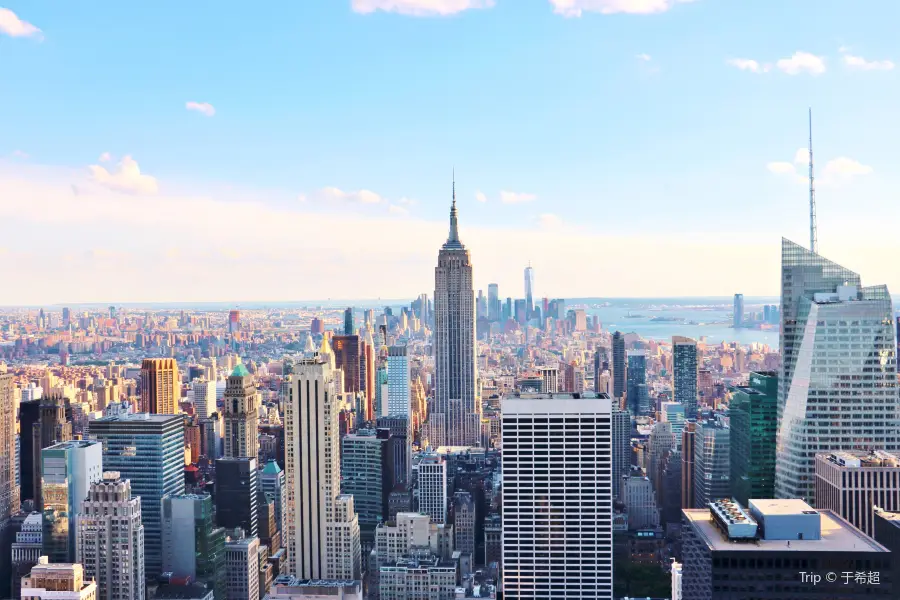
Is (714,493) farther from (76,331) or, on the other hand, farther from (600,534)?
(76,331)

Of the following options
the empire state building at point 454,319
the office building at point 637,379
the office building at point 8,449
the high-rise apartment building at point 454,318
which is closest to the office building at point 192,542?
the office building at point 8,449

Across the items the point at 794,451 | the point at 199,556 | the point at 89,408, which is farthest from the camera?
the point at 89,408

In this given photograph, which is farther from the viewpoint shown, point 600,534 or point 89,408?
point 89,408

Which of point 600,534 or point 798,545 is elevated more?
point 798,545

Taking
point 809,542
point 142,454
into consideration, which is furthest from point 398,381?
point 809,542

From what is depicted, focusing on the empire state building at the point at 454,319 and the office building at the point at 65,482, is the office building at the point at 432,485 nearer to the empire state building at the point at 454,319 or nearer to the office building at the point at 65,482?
the office building at the point at 65,482

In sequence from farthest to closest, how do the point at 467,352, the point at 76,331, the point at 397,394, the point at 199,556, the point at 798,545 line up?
the point at 467,352 → the point at 397,394 → the point at 76,331 → the point at 199,556 → the point at 798,545

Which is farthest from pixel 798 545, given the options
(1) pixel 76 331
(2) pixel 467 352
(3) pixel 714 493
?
(2) pixel 467 352
